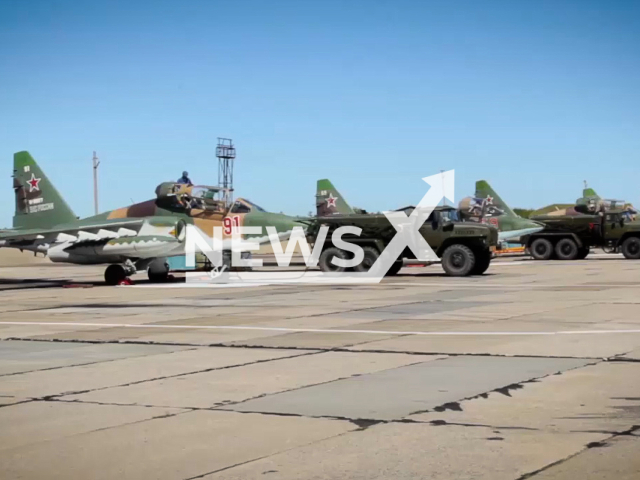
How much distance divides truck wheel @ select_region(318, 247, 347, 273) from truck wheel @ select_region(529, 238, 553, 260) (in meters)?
13.3

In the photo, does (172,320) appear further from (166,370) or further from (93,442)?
(93,442)

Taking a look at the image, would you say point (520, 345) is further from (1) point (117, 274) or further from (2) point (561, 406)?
(1) point (117, 274)

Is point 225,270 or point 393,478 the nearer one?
point 393,478

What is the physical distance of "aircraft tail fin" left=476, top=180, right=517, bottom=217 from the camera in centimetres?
4494

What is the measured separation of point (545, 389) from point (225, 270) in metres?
19.9

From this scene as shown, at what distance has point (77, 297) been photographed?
20406 mm

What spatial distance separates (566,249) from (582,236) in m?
0.82

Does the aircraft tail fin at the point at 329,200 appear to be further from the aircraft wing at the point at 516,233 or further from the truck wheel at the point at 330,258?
the truck wheel at the point at 330,258

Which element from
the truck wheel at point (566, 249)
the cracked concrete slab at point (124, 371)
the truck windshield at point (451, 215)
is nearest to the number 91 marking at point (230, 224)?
the truck windshield at point (451, 215)

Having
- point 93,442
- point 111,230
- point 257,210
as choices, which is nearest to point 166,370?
point 93,442

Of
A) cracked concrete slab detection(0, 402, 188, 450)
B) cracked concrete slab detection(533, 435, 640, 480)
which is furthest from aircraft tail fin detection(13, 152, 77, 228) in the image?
cracked concrete slab detection(533, 435, 640, 480)

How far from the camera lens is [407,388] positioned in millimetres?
7898

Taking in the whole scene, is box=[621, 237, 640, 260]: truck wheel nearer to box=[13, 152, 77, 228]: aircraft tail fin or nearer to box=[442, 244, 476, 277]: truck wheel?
box=[442, 244, 476, 277]: truck wheel

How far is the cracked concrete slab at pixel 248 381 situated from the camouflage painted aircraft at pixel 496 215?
90.0 ft
